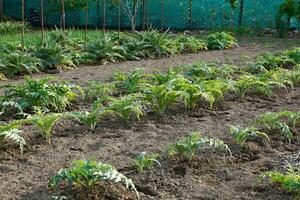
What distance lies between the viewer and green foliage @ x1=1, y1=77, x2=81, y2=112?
6254 millimetres

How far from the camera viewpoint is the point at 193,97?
6496 millimetres

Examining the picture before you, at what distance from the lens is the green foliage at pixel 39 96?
20.5ft

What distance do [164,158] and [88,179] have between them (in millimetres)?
1119

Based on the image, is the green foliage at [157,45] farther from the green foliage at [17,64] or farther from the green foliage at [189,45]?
the green foliage at [17,64]

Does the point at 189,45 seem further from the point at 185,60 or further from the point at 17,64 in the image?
the point at 17,64

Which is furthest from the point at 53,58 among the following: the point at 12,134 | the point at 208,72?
the point at 12,134

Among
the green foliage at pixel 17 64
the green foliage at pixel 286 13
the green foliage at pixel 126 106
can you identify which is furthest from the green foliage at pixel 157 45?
the green foliage at pixel 286 13

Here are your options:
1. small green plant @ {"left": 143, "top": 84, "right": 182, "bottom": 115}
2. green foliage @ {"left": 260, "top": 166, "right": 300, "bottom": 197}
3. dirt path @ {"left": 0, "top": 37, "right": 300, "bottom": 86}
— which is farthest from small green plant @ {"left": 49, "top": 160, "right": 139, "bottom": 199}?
dirt path @ {"left": 0, "top": 37, "right": 300, "bottom": 86}

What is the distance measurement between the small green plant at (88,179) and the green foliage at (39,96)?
2.26m

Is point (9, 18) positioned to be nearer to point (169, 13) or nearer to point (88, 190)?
point (169, 13)

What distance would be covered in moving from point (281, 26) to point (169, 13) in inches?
175

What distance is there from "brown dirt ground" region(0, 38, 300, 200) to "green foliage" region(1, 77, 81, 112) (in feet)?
1.63

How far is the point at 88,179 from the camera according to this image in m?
3.95

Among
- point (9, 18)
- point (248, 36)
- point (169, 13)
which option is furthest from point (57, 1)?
point (248, 36)
